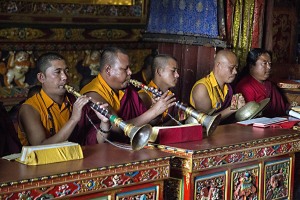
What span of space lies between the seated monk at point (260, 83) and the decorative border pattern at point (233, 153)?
1.63 metres

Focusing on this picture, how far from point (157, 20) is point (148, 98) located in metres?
2.54

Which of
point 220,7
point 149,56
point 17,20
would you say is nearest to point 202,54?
point 220,7

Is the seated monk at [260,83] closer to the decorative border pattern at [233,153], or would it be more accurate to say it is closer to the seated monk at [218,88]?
the seated monk at [218,88]

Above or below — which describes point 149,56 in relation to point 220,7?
below

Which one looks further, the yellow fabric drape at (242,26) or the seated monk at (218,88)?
the yellow fabric drape at (242,26)

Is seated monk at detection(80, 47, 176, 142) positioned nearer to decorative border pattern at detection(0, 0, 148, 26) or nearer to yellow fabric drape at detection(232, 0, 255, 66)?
yellow fabric drape at detection(232, 0, 255, 66)

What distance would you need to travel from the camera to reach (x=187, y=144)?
15.4 feet

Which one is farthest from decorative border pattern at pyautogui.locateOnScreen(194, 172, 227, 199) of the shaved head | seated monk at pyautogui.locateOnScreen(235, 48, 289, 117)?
seated monk at pyautogui.locateOnScreen(235, 48, 289, 117)

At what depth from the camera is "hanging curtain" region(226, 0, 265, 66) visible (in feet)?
23.7

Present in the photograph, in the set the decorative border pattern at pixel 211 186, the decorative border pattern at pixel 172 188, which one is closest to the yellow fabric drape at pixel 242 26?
the decorative border pattern at pixel 211 186

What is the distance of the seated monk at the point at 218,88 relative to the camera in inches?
254

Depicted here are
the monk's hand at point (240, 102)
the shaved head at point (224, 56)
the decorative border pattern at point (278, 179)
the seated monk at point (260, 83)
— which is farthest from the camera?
the seated monk at point (260, 83)

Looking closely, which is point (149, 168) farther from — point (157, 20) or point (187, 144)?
point (157, 20)

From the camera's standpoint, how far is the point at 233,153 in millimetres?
4828
